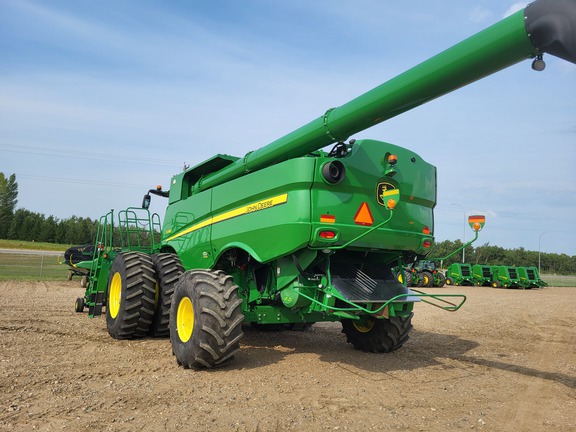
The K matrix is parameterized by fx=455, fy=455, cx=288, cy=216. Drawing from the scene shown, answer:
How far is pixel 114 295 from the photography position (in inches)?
323

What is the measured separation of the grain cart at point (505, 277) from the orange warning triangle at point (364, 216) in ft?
96.9

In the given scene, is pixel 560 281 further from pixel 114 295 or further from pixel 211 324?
pixel 211 324

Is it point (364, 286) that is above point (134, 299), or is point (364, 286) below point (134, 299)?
above

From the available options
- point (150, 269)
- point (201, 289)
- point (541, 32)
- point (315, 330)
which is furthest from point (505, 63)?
point (315, 330)

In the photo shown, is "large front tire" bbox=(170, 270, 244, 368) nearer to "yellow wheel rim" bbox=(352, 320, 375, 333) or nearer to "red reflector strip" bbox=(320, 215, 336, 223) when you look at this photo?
"red reflector strip" bbox=(320, 215, 336, 223)

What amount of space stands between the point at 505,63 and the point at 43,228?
7745cm

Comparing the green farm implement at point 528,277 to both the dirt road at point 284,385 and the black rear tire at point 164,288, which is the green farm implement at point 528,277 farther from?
the black rear tire at point 164,288

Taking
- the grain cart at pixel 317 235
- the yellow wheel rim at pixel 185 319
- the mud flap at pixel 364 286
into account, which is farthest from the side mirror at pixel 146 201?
the mud flap at pixel 364 286

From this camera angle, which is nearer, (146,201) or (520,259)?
(146,201)

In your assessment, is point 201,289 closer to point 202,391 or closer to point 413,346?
point 202,391

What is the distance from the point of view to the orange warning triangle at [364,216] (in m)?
5.54

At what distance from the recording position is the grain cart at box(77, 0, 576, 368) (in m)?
5.03

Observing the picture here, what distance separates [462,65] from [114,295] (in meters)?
6.91

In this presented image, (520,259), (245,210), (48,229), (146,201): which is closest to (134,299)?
(245,210)
